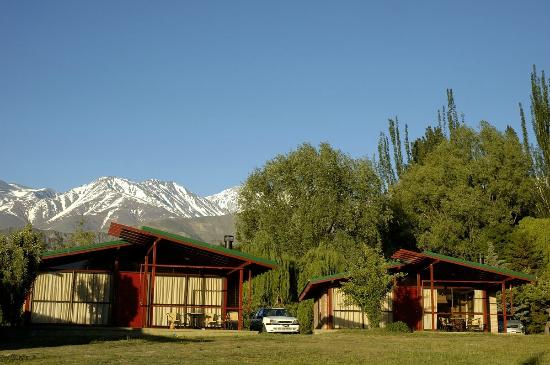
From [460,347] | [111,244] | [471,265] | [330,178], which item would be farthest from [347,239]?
[460,347]

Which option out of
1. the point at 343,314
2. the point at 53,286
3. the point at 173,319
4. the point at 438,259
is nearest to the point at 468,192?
the point at 343,314

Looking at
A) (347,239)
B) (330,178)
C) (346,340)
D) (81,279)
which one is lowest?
(346,340)

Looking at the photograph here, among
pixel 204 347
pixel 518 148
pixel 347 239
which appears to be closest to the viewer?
pixel 204 347

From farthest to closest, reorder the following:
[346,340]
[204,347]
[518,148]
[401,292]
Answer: [518,148] → [401,292] → [346,340] → [204,347]

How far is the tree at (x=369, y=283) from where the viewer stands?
33.8 metres

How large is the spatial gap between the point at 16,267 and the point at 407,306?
71.2ft

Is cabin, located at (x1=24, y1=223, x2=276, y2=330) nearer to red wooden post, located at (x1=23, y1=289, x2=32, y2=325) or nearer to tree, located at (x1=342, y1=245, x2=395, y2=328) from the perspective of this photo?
red wooden post, located at (x1=23, y1=289, x2=32, y2=325)

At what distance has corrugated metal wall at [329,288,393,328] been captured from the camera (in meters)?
39.7

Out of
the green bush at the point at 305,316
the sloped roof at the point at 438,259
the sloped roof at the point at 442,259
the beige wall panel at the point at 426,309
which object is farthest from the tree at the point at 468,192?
the sloped roof at the point at 442,259

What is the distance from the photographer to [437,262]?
36.7 m

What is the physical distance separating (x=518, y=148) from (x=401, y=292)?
3078 cm

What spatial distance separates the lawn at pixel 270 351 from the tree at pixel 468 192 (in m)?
35.1

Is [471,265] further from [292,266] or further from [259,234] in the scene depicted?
[259,234]

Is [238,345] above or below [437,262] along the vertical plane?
below
